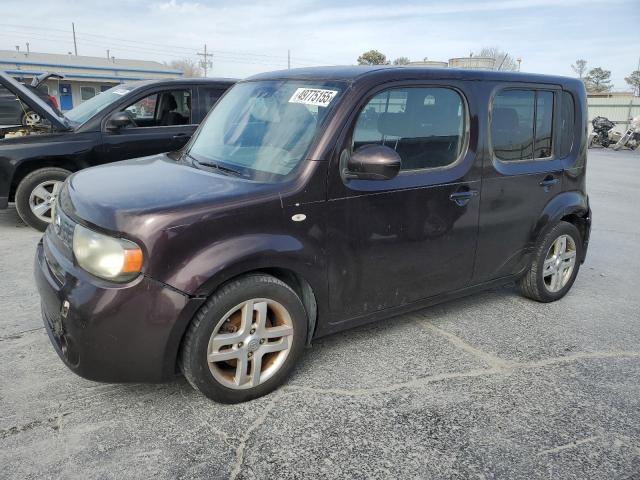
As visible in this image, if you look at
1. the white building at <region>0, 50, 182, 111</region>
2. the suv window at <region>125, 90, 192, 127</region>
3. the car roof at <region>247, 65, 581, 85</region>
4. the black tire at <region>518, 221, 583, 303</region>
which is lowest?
the black tire at <region>518, 221, 583, 303</region>

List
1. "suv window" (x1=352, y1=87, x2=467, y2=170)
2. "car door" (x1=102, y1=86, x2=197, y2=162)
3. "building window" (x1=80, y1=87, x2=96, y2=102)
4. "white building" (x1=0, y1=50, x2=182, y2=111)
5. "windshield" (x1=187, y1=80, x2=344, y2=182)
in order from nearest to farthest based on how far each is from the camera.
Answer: "windshield" (x1=187, y1=80, x2=344, y2=182)
"suv window" (x1=352, y1=87, x2=467, y2=170)
"car door" (x1=102, y1=86, x2=197, y2=162)
"white building" (x1=0, y1=50, x2=182, y2=111)
"building window" (x1=80, y1=87, x2=96, y2=102)

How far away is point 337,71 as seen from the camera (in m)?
3.35

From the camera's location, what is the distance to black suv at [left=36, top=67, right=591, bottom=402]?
2537 mm

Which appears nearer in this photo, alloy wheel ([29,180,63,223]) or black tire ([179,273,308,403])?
black tire ([179,273,308,403])

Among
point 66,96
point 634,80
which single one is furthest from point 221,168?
point 634,80

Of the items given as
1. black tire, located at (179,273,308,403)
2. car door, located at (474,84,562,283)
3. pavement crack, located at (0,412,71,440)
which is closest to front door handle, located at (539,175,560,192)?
car door, located at (474,84,562,283)

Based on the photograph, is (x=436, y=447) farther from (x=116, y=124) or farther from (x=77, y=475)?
(x=116, y=124)

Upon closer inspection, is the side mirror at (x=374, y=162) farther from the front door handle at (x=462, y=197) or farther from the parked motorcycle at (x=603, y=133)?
the parked motorcycle at (x=603, y=133)

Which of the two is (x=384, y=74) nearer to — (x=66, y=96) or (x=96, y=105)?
(x=96, y=105)

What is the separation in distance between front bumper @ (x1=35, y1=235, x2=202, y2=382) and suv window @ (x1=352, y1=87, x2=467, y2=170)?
1.39 meters

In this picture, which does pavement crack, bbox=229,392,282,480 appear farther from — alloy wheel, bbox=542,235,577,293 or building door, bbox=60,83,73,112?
building door, bbox=60,83,73,112

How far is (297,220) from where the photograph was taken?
9.44ft

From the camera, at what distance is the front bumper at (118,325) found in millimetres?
2471

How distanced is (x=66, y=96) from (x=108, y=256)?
38839 millimetres
